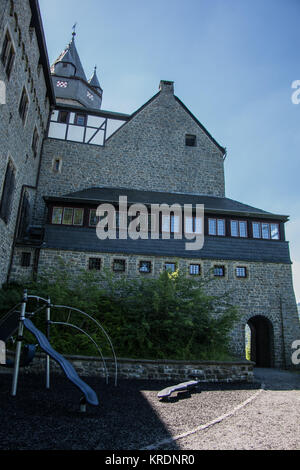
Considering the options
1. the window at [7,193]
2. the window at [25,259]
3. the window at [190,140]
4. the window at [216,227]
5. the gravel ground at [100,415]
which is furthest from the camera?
the window at [190,140]

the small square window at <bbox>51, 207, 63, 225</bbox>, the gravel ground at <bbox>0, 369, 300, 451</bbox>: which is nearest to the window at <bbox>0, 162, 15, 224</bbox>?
the small square window at <bbox>51, 207, 63, 225</bbox>

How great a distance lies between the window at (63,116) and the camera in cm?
2022

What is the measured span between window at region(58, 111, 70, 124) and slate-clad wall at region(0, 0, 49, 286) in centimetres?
316

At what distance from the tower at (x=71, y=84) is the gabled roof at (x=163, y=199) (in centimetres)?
1185

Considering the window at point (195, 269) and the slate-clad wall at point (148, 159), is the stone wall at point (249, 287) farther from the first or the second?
the slate-clad wall at point (148, 159)

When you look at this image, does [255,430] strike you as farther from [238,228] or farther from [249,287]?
[238,228]

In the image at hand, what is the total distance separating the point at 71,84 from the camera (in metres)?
27.5

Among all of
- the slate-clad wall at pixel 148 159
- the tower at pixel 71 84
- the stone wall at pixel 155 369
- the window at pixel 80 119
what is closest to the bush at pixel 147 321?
the stone wall at pixel 155 369

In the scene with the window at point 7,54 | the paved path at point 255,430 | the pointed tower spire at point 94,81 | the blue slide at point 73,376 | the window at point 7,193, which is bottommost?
the paved path at point 255,430

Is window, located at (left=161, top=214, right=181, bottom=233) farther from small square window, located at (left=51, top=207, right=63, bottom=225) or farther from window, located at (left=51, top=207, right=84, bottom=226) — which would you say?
small square window, located at (left=51, top=207, right=63, bottom=225)

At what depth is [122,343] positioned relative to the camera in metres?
10.0
